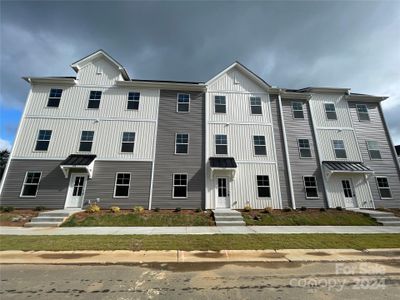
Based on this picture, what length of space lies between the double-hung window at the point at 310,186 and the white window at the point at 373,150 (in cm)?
574

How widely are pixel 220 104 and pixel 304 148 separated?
7.64 metres

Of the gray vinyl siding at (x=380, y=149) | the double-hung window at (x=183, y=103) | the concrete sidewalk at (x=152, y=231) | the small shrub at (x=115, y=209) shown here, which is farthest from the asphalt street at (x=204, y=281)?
the gray vinyl siding at (x=380, y=149)

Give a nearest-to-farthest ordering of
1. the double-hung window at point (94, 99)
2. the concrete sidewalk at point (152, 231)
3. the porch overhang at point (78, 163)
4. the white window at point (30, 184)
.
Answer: the concrete sidewalk at point (152, 231)
the porch overhang at point (78, 163)
the white window at point (30, 184)
the double-hung window at point (94, 99)

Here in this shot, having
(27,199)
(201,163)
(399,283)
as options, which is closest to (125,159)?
(201,163)

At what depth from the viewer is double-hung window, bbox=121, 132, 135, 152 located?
14352mm

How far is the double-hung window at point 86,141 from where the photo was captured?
14023 millimetres

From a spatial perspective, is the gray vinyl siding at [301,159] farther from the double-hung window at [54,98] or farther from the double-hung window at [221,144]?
the double-hung window at [54,98]

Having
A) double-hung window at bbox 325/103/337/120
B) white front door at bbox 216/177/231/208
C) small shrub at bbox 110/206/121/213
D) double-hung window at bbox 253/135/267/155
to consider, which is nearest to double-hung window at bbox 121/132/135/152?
small shrub at bbox 110/206/121/213

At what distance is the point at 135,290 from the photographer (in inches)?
150

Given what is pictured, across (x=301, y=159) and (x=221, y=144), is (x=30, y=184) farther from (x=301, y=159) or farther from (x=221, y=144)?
(x=301, y=159)

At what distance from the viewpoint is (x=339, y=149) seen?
15.7 m

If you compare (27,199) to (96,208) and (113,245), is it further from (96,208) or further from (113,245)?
(113,245)

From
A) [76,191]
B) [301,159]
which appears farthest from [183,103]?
[301,159]

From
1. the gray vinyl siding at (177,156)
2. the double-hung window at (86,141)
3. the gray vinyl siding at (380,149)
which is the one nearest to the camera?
the gray vinyl siding at (177,156)
